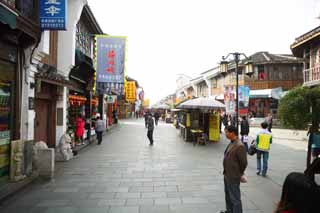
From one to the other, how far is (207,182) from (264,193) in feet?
4.73

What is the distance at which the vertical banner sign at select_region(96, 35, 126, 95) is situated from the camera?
15.3 meters

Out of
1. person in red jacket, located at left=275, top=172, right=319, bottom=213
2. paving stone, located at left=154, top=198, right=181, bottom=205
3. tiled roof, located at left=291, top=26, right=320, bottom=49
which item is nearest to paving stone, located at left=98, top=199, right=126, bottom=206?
paving stone, located at left=154, top=198, right=181, bottom=205

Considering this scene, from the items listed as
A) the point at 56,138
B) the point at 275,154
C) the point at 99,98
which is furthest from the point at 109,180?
the point at 99,98

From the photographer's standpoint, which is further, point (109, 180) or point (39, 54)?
point (39, 54)

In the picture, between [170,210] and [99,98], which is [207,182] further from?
[99,98]

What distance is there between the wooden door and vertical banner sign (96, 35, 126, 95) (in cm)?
509

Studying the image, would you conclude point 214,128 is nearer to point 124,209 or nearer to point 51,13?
point 51,13

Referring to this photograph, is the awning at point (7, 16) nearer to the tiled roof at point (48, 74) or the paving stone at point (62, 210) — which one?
the tiled roof at point (48, 74)

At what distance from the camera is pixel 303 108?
607 centimetres

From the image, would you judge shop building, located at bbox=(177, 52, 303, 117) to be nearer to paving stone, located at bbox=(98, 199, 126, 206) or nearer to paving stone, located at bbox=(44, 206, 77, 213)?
paving stone, located at bbox=(98, 199, 126, 206)

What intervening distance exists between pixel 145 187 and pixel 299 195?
4.51m

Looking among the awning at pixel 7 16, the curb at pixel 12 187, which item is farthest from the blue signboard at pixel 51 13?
the curb at pixel 12 187

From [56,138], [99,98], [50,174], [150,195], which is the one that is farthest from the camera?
[99,98]

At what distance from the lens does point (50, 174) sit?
7.50 metres
